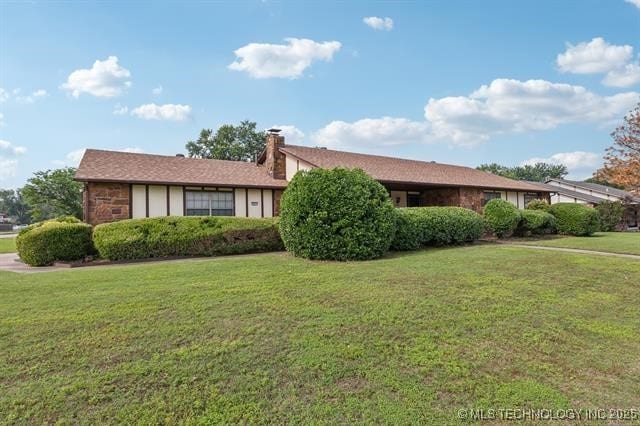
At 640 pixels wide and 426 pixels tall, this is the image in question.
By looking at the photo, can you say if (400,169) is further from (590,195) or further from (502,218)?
(590,195)

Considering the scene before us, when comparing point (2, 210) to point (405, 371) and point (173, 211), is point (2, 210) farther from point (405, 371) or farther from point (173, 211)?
point (405, 371)

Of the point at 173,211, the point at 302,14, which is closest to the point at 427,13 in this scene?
the point at 302,14

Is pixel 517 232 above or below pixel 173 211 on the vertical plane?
below

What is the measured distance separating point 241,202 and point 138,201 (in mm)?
4032

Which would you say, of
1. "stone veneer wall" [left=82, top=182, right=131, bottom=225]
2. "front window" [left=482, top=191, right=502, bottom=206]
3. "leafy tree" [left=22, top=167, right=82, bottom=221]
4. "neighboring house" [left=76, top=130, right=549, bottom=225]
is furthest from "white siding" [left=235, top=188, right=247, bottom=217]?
"leafy tree" [left=22, top=167, right=82, bottom=221]

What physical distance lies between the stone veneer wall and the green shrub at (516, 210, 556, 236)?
54.7 ft

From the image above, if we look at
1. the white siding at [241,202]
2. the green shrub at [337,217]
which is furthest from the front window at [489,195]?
the white siding at [241,202]

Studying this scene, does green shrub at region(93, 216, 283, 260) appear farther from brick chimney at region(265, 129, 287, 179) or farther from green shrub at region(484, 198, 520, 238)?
green shrub at region(484, 198, 520, 238)

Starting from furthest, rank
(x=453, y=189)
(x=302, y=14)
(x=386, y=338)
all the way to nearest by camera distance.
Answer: (x=453, y=189) < (x=302, y=14) < (x=386, y=338)

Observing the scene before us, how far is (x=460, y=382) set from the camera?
322 centimetres

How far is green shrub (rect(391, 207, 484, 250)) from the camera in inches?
437

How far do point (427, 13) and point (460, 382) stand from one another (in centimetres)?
1226

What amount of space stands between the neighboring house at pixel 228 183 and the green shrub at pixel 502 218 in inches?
152

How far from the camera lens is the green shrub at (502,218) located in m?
15.1
